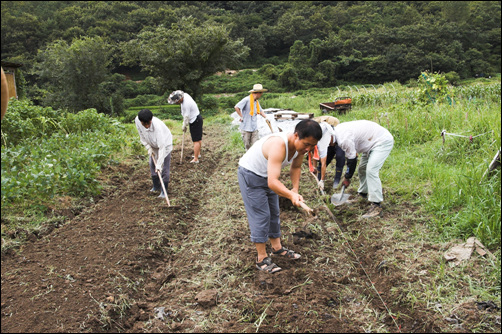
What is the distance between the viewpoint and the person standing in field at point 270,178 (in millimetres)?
3051

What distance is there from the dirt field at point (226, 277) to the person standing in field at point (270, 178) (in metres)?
0.31

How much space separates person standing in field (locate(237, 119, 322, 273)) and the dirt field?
1.03ft

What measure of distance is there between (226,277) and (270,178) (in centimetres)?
123

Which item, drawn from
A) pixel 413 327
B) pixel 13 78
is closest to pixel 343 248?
pixel 413 327

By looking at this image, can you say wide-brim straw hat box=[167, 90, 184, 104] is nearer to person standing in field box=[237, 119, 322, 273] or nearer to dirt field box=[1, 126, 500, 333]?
dirt field box=[1, 126, 500, 333]

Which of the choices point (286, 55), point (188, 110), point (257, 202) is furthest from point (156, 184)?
point (286, 55)

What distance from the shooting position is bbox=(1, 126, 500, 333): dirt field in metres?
2.96

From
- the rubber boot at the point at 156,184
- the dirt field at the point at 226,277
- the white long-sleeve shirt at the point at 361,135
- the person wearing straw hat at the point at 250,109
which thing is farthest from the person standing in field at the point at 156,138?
the white long-sleeve shirt at the point at 361,135

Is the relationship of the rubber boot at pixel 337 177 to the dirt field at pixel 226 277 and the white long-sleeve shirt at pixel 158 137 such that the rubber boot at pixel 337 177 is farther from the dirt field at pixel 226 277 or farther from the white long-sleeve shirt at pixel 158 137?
the white long-sleeve shirt at pixel 158 137

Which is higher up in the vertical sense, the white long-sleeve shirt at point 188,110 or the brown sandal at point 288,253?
the white long-sleeve shirt at point 188,110

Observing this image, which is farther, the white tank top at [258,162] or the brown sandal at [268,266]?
the brown sandal at [268,266]

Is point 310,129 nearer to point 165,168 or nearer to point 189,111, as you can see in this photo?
point 165,168

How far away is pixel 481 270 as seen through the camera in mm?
3416

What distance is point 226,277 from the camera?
365cm
